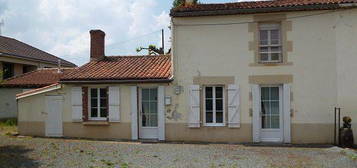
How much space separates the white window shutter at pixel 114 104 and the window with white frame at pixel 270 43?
570cm

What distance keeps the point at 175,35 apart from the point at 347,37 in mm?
6231

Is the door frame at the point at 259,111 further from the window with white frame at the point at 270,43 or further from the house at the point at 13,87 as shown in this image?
the house at the point at 13,87

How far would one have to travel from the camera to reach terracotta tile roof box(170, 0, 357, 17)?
33.1 feet

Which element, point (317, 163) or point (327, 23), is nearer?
point (317, 163)

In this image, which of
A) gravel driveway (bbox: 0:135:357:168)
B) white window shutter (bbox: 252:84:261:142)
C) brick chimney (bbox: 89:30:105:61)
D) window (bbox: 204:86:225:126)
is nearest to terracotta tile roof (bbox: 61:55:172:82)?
brick chimney (bbox: 89:30:105:61)

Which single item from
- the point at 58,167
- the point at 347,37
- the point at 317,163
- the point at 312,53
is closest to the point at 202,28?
the point at 312,53

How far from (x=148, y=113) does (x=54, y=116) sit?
3.93 meters

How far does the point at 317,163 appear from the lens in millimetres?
7543

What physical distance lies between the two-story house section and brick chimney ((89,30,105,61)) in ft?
15.7

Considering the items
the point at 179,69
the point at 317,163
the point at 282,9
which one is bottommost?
the point at 317,163

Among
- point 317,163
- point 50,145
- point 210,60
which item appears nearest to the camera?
point 317,163

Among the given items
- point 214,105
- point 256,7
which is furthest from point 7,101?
point 256,7

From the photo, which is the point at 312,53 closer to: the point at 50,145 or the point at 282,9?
the point at 282,9

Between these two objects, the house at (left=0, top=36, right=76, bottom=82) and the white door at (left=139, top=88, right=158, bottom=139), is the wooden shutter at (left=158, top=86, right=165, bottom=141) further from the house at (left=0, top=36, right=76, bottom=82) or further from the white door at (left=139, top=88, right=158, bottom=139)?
the house at (left=0, top=36, right=76, bottom=82)
